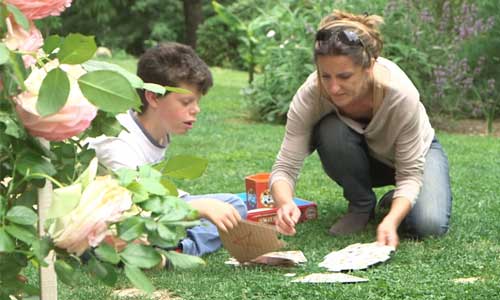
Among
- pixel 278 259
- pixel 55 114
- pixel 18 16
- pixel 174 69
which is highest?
pixel 18 16

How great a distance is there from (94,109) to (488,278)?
2.02 meters

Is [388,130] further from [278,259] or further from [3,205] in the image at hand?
[3,205]

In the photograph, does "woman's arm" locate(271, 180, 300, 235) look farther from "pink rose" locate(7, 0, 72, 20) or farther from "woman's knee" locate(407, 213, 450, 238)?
"pink rose" locate(7, 0, 72, 20)

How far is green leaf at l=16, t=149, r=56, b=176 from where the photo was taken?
1.09 metres

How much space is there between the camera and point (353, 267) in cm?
295

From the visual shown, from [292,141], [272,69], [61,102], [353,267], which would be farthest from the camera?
[272,69]

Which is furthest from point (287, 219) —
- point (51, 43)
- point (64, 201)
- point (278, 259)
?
point (64, 201)

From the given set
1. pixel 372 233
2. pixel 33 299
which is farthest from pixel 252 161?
pixel 33 299

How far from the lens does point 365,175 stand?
12.1ft

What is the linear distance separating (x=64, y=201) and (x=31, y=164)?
12 cm

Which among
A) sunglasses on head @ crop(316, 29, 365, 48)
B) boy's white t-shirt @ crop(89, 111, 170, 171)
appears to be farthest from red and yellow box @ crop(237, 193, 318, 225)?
sunglasses on head @ crop(316, 29, 365, 48)

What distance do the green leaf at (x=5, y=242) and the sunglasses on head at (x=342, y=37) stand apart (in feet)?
7.53

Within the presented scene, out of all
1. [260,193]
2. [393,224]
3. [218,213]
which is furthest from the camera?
[260,193]

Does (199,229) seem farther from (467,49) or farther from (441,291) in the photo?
(467,49)
